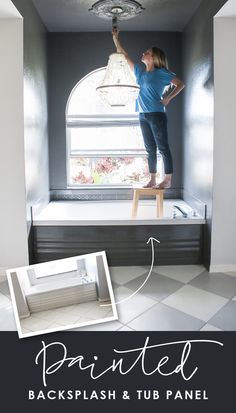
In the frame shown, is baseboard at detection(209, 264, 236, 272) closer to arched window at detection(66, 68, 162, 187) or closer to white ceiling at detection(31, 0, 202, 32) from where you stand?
arched window at detection(66, 68, 162, 187)

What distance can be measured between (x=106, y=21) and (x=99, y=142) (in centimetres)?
123

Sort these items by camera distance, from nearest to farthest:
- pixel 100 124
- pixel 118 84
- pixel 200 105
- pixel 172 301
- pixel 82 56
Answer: pixel 172 301, pixel 118 84, pixel 200 105, pixel 82 56, pixel 100 124

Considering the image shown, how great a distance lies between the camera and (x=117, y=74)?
9.16ft

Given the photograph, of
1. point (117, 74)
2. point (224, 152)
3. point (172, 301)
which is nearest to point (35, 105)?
point (117, 74)

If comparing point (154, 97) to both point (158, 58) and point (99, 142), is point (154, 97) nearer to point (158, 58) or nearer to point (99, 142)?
point (158, 58)

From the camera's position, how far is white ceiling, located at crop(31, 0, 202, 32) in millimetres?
2982

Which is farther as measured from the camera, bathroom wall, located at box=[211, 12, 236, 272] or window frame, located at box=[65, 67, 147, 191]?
window frame, located at box=[65, 67, 147, 191]

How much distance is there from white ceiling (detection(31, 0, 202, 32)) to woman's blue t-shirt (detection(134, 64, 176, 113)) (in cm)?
59

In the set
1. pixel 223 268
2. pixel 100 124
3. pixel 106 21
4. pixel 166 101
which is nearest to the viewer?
pixel 223 268

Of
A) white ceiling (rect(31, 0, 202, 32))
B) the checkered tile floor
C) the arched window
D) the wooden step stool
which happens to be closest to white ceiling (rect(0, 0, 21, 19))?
white ceiling (rect(31, 0, 202, 32))

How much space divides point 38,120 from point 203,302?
7.11 feet

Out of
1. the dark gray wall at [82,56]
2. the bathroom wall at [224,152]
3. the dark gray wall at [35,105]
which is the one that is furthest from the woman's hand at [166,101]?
the dark gray wall at [35,105]

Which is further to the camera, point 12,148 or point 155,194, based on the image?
point 155,194

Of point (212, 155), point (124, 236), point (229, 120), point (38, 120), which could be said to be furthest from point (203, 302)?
point (38, 120)
